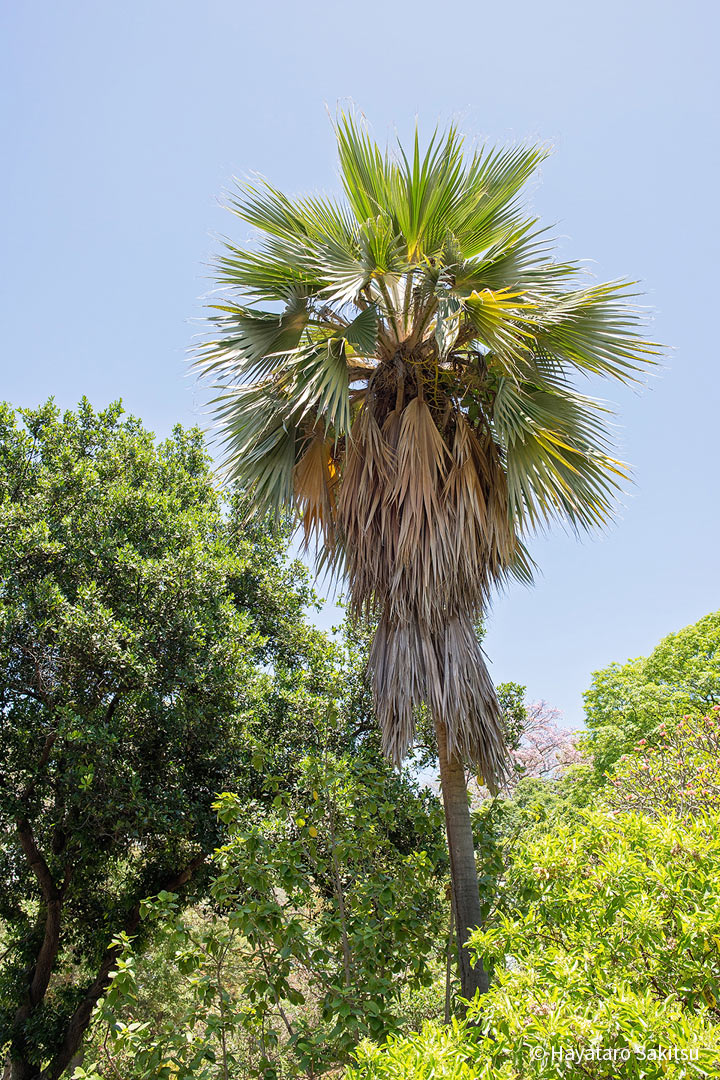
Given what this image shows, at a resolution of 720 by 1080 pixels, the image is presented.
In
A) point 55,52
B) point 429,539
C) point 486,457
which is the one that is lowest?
point 429,539

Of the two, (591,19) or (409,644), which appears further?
(591,19)

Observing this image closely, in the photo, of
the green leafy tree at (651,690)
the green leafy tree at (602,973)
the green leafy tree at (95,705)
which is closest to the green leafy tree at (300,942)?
the green leafy tree at (602,973)

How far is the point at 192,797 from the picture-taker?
269 inches

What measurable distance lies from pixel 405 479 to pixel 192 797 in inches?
168

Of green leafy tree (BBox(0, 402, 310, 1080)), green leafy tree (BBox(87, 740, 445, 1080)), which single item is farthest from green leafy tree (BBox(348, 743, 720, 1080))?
green leafy tree (BBox(0, 402, 310, 1080))

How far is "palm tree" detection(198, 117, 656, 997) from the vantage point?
4.54m

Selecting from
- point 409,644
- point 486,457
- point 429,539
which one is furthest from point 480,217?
point 409,644

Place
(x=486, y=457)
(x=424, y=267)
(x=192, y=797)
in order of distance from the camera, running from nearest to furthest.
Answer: (x=424, y=267) → (x=486, y=457) → (x=192, y=797)

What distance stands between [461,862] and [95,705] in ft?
13.2

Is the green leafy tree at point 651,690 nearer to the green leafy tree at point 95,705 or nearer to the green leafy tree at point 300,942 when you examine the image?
the green leafy tree at point 95,705

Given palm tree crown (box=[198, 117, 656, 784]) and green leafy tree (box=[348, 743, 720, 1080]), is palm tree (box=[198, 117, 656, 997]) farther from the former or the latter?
green leafy tree (box=[348, 743, 720, 1080])

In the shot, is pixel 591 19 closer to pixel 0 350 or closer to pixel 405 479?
pixel 405 479

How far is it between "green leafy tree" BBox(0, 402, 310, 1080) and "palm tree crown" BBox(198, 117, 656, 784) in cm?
227

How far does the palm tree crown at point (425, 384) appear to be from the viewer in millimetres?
4547
